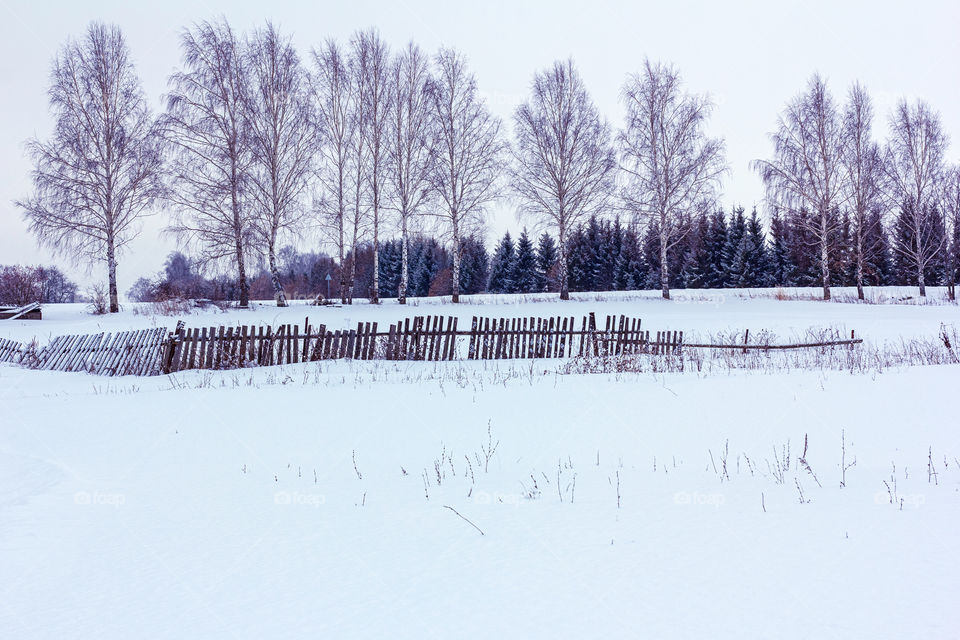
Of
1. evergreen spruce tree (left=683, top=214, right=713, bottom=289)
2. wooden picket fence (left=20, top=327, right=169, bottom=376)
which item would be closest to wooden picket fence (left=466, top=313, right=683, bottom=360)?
wooden picket fence (left=20, top=327, right=169, bottom=376)

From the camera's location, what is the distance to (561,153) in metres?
23.6

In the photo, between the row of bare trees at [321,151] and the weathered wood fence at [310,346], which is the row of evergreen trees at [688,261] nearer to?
the row of bare trees at [321,151]

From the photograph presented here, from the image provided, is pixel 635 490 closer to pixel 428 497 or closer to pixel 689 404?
pixel 428 497

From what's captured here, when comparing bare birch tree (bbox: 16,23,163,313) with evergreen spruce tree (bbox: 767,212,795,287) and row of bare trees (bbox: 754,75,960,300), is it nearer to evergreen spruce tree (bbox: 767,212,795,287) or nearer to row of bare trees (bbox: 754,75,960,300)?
row of bare trees (bbox: 754,75,960,300)

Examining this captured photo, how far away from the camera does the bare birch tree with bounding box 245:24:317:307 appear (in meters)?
21.4

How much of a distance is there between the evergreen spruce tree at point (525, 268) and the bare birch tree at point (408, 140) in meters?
25.8

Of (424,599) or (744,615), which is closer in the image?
(744,615)

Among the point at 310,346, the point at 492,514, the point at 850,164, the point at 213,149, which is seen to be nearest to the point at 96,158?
the point at 213,149

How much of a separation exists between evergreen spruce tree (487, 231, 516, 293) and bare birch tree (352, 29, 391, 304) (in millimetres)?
26669

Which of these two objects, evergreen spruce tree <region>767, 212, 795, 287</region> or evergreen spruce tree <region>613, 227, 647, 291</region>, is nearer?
evergreen spruce tree <region>767, 212, 795, 287</region>

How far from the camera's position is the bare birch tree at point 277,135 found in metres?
21.4

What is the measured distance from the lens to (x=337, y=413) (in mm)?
6312

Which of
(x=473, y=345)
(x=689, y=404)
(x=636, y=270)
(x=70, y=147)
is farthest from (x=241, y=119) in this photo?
(x=636, y=270)

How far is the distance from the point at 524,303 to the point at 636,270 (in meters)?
25.6
